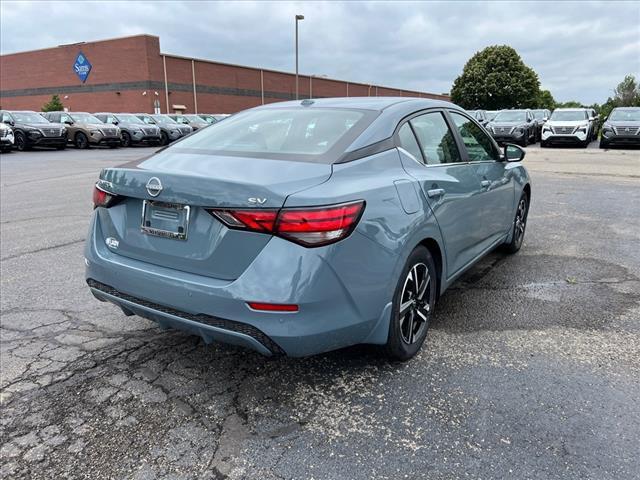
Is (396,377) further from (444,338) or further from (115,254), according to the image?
(115,254)

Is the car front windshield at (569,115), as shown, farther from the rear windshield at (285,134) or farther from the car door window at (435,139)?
the rear windshield at (285,134)

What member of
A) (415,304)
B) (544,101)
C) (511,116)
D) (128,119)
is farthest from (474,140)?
(544,101)

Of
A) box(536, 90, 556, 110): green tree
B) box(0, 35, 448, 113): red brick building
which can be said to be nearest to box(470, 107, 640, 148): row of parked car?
box(0, 35, 448, 113): red brick building

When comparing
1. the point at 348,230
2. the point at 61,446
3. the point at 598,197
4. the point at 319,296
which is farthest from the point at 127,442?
the point at 598,197

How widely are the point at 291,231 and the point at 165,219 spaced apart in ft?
2.44

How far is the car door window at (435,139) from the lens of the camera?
3.52 metres

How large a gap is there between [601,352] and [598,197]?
279 inches

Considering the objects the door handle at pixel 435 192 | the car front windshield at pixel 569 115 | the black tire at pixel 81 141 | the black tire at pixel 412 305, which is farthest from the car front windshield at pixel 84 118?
the black tire at pixel 412 305

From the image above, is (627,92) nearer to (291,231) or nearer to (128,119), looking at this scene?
(128,119)

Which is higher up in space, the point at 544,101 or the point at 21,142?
the point at 544,101

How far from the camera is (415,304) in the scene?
3221 millimetres

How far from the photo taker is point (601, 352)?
3.36 meters

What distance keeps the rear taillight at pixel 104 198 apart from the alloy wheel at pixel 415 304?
174 centimetres

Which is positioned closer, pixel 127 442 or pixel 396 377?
pixel 127 442
